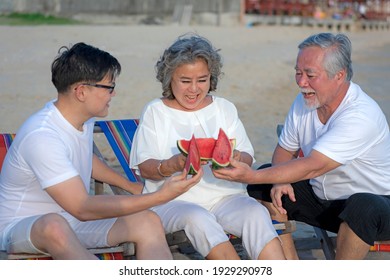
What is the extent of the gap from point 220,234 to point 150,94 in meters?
9.20

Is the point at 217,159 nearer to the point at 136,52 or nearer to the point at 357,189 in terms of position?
the point at 357,189

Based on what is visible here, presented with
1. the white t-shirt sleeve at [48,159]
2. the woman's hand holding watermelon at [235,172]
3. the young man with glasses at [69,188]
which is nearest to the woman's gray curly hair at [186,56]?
the young man with glasses at [69,188]

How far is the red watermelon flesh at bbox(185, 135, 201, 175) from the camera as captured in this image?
421 centimetres

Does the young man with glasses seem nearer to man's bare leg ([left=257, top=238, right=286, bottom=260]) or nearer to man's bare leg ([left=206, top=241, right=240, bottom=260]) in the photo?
man's bare leg ([left=206, top=241, right=240, bottom=260])

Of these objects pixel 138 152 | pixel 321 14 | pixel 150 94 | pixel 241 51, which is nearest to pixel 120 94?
pixel 150 94

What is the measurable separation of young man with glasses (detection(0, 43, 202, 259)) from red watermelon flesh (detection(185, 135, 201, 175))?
0.07 m

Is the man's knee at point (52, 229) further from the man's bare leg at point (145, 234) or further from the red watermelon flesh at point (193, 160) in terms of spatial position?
the red watermelon flesh at point (193, 160)

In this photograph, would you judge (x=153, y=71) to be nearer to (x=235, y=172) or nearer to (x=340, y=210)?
(x=340, y=210)

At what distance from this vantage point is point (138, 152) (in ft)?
16.1

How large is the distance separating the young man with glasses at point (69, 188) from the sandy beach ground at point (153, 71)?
1329mm

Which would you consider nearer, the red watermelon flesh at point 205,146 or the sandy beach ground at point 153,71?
the red watermelon flesh at point 205,146

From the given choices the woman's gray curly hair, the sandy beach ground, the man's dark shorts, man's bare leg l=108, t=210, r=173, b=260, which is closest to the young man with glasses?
man's bare leg l=108, t=210, r=173, b=260

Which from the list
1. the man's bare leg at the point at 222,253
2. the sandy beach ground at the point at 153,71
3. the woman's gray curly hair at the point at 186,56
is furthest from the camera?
the sandy beach ground at the point at 153,71

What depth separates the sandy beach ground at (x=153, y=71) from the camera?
38.4 feet
